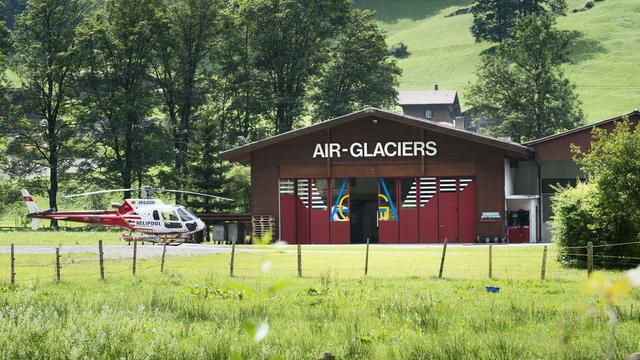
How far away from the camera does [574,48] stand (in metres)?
138

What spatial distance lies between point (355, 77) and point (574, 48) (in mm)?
67517

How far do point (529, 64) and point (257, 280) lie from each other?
58.0 m

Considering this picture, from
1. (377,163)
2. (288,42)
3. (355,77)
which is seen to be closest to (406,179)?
(377,163)

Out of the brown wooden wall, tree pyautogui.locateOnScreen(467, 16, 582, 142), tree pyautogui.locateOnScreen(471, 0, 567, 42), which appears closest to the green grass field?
the brown wooden wall

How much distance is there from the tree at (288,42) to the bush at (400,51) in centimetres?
8356

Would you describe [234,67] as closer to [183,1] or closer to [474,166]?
[183,1]

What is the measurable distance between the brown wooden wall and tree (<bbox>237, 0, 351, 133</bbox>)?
1001 inches

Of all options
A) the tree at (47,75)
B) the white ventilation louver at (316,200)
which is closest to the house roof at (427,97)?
the tree at (47,75)

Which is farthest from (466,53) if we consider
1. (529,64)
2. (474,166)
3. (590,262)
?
(590,262)

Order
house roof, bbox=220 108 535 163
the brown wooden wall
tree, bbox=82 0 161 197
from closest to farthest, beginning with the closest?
house roof, bbox=220 108 535 163 → the brown wooden wall → tree, bbox=82 0 161 197

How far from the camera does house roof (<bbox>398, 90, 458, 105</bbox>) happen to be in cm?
13550

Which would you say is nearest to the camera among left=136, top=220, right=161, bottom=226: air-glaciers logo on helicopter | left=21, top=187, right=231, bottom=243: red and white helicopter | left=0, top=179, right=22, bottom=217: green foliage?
left=21, top=187, right=231, bottom=243: red and white helicopter

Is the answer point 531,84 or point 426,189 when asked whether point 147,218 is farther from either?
point 531,84

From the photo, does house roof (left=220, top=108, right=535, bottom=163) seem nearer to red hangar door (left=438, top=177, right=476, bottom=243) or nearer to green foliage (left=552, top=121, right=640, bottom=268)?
red hangar door (left=438, top=177, right=476, bottom=243)
